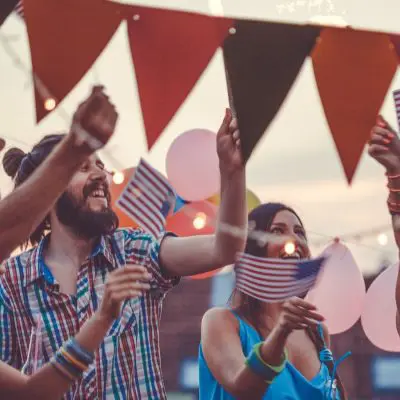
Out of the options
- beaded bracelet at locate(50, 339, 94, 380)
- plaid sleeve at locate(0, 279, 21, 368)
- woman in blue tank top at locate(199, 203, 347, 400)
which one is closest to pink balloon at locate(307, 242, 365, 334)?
woman in blue tank top at locate(199, 203, 347, 400)

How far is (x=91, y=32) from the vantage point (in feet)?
6.20

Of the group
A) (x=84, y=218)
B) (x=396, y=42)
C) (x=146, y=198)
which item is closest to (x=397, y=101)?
(x=396, y=42)

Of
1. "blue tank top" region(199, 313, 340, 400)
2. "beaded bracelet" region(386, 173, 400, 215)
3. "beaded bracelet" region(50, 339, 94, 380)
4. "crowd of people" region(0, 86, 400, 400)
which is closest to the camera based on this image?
"beaded bracelet" region(50, 339, 94, 380)

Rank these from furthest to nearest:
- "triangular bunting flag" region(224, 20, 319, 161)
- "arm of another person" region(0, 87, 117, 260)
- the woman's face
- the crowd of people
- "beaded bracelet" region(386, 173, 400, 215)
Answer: the woman's face, "beaded bracelet" region(386, 173, 400, 215), "triangular bunting flag" region(224, 20, 319, 161), the crowd of people, "arm of another person" region(0, 87, 117, 260)

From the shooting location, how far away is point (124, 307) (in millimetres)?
1952

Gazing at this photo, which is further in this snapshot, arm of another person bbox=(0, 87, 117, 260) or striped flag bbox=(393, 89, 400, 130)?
striped flag bbox=(393, 89, 400, 130)

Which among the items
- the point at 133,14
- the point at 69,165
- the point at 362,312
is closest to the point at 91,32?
the point at 133,14

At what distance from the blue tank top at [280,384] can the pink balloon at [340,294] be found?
0.32 meters

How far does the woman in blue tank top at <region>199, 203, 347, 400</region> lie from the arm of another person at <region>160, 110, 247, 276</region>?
0.19 meters

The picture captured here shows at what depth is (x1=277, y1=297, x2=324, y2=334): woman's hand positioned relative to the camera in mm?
1842

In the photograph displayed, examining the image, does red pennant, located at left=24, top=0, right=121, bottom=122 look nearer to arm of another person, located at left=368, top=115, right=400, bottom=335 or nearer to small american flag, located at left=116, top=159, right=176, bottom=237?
small american flag, located at left=116, top=159, right=176, bottom=237

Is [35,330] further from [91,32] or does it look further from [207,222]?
[207,222]

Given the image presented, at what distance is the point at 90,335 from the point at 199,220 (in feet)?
3.21

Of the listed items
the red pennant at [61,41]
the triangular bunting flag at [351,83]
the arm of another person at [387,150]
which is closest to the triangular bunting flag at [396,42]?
the triangular bunting flag at [351,83]
